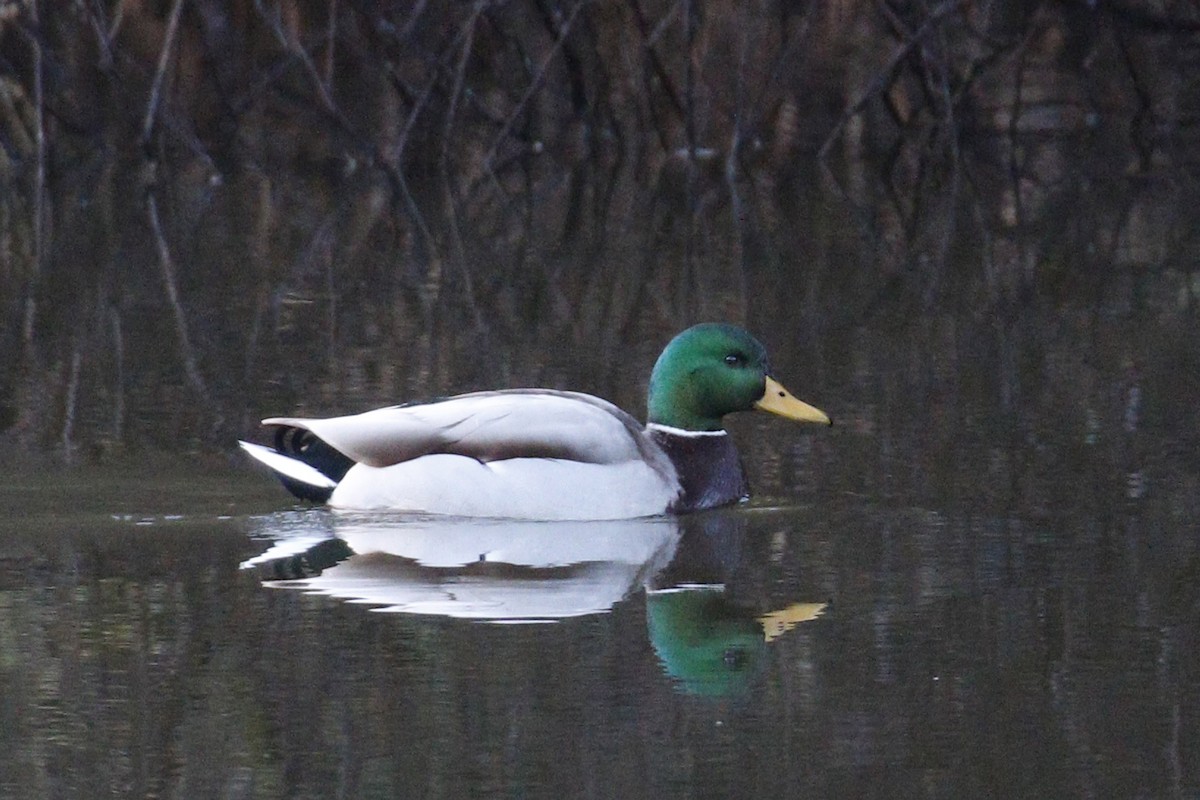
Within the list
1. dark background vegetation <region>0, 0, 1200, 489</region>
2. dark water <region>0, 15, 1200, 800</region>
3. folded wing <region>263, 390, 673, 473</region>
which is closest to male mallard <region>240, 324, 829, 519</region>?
folded wing <region>263, 390, 673, 473</region>

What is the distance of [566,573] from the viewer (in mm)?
6141

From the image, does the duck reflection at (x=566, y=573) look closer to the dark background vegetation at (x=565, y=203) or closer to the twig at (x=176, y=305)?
the dark background vegetation at (x=565, y=203)

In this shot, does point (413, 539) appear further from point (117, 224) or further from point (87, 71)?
point (87, 71)

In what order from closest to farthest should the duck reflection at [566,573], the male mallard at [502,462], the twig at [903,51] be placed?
the duck reflection at [566,573]
the male mallard at [502,462]
the twig at [903,51]

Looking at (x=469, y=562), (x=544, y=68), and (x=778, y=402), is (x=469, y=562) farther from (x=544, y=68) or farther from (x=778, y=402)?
(x=544, y=68)

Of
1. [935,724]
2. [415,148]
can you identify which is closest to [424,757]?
[935,724]

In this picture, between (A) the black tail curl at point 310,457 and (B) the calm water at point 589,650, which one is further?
(A) the black tail curl at point 310,457

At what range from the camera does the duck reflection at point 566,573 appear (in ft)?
17.9

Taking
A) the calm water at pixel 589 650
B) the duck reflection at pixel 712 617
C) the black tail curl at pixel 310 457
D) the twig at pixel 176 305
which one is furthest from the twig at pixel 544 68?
the duck reflection at pixel 712 617

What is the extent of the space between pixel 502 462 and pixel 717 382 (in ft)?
2.64

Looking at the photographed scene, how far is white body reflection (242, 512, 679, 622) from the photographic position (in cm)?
577

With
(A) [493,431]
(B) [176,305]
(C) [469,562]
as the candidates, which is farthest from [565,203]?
(C) [469,562]

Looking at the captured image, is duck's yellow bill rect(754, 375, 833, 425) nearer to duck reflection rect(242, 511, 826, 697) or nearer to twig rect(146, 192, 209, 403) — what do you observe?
duck reflection rect(242, 511, 826, 697)

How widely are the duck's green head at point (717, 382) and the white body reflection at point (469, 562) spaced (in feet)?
1.61
